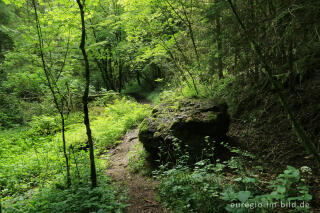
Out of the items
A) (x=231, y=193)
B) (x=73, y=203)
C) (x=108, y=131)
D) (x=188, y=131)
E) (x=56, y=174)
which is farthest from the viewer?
(x=108, y=131)

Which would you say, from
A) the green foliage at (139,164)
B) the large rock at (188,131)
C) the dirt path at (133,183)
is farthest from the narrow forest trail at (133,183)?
the large rock at (188,131)

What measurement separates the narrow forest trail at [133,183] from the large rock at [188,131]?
788 millimetres

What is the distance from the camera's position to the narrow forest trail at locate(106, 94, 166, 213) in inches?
120

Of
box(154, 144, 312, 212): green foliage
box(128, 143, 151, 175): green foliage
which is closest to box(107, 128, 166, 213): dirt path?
box(128, 143, 151, 175): green foliage

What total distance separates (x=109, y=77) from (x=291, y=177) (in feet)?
60.1

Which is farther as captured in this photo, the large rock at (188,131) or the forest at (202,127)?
the large rock at (188,131)

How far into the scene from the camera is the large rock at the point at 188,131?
4.24m

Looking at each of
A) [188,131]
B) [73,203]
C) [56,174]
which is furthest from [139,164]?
[56,174]

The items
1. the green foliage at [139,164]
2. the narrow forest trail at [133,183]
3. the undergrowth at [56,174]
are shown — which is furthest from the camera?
the green foliage at [139,164]

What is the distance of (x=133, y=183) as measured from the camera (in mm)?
4043

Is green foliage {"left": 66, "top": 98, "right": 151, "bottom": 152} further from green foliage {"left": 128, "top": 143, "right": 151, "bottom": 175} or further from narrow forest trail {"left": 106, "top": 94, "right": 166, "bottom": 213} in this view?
green foliage {"left": 128, "top": 143, "right": 151, "bottom": 175}

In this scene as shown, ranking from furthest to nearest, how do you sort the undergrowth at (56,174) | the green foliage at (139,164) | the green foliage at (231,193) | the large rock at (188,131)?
the green foliage at (139,164)
the large rock at (188,131)
the undergrowth at (56,174)
the green foliage at (231,193)

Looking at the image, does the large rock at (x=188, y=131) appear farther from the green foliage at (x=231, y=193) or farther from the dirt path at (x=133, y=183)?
the green foliage at (x=231, y=193)

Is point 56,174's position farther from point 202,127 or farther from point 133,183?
point 202,127
